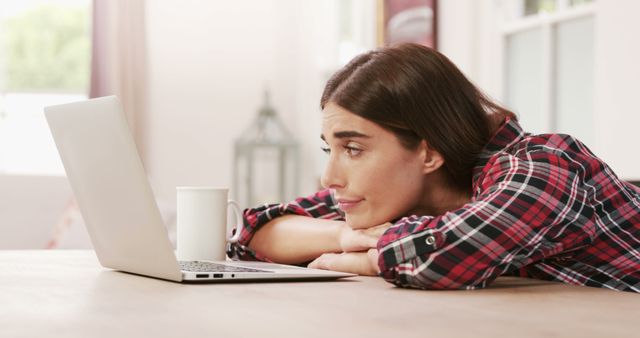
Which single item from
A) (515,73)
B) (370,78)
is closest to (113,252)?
(370,78)

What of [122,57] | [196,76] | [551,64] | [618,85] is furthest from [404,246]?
[196,76]

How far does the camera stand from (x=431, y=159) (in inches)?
50.3

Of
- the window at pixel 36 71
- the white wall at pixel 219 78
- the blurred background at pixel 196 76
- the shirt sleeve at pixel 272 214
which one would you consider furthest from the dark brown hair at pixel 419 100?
the window at pixel 36 71

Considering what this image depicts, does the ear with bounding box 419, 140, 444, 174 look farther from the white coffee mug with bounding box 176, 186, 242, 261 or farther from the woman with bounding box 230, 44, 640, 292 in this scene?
the white coffee mug with bounding box 176, 186, 242, 261

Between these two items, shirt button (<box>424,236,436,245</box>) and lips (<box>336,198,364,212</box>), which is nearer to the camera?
shirt button (<box>424,236,436,245</box>)

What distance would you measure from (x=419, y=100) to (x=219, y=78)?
15.4ft

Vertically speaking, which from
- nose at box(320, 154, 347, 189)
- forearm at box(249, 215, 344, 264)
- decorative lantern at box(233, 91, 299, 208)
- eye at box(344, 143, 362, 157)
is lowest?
decorative lantern at box(233, 91, 299, 208)

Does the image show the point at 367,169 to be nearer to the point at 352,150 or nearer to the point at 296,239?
the point at 352,150

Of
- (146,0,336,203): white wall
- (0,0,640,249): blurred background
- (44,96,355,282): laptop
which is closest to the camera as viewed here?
(44,96,355,282): laptop

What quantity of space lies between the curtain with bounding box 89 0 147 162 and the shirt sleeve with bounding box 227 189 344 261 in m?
3.95

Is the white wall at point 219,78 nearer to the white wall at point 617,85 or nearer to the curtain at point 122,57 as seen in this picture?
the curtain at point 122,57

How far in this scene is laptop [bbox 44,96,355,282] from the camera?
3.36ft

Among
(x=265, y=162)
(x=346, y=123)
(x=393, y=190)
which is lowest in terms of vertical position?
(x=265, y=162)

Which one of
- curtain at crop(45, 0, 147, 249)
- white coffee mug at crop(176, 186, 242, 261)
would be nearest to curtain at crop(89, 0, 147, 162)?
curtain at crop(45, 0, 147, 249)
